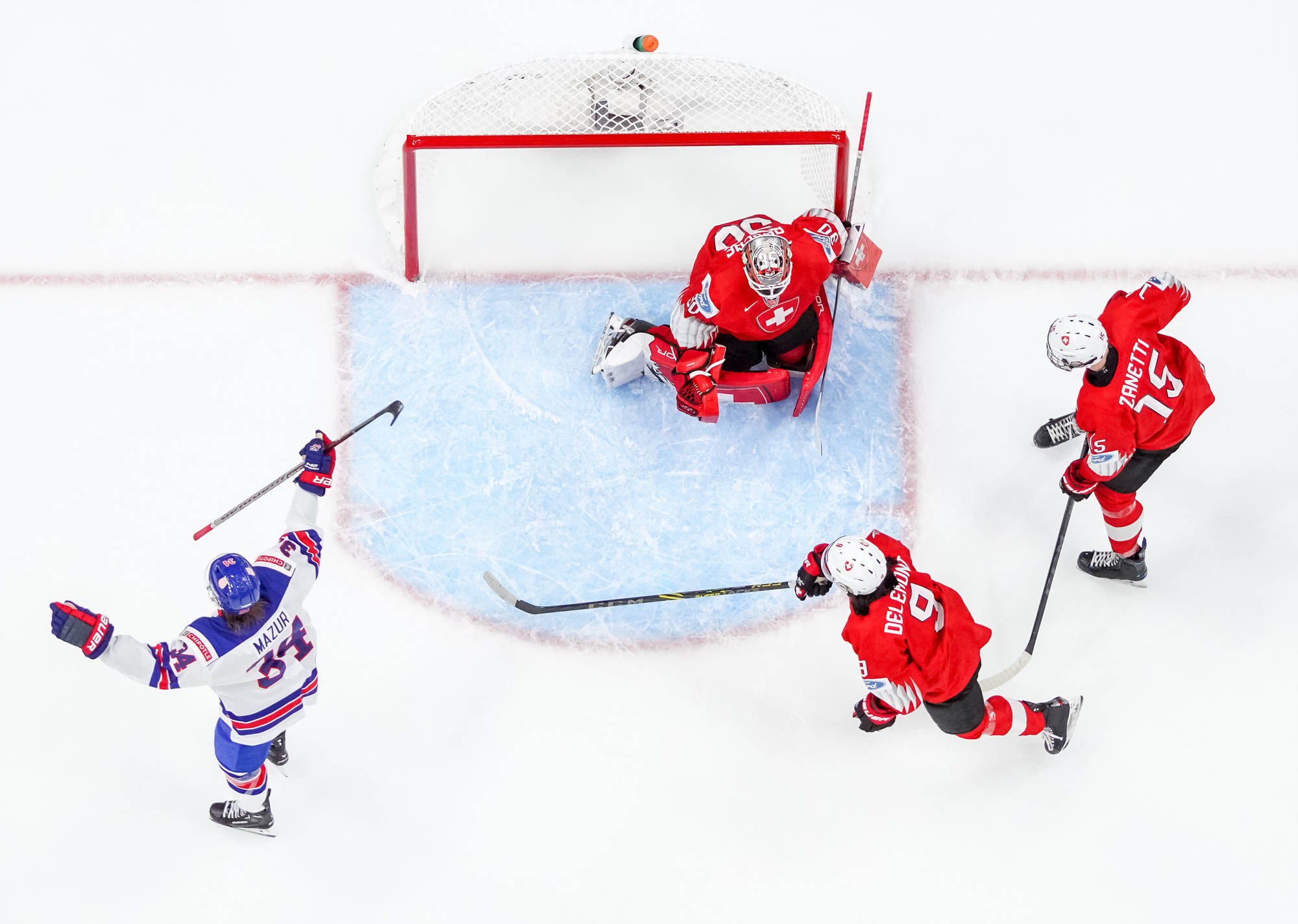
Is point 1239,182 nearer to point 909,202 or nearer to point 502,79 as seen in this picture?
point 909,202

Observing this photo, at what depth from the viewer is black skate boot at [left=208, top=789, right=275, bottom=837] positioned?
14.3 ft

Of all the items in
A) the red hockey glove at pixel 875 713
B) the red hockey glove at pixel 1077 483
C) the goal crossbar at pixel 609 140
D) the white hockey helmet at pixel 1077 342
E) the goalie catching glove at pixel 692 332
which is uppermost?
the goal crossbar at pixel 609 140

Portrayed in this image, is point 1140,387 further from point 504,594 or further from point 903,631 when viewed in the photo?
point 504,594

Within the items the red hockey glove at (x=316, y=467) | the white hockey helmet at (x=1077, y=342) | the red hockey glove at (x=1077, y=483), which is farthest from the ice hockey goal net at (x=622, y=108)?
the red hockey glove at (x=1077, y=483)

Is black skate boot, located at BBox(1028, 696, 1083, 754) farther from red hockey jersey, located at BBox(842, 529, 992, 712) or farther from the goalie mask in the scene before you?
the goalie mask

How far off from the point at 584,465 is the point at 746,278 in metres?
1.05

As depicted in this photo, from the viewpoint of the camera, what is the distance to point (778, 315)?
4352mm

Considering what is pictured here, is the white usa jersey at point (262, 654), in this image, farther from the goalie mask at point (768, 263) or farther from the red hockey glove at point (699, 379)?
the goalie mask at point (768, 263)

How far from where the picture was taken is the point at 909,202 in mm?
5074

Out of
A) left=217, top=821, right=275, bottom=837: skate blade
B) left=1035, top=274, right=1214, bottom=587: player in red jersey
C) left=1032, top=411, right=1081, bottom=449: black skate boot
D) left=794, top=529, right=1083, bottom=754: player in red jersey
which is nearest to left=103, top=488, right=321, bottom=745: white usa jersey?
left=217, top=821, right=275, bottom=837: skate blade

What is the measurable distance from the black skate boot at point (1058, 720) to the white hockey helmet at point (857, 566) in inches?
41.4

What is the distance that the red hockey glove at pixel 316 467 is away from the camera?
4.01 m

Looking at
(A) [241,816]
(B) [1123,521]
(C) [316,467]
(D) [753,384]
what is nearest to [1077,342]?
(B) [1123,521]

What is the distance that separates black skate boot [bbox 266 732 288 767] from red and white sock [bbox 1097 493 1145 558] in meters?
3.09
